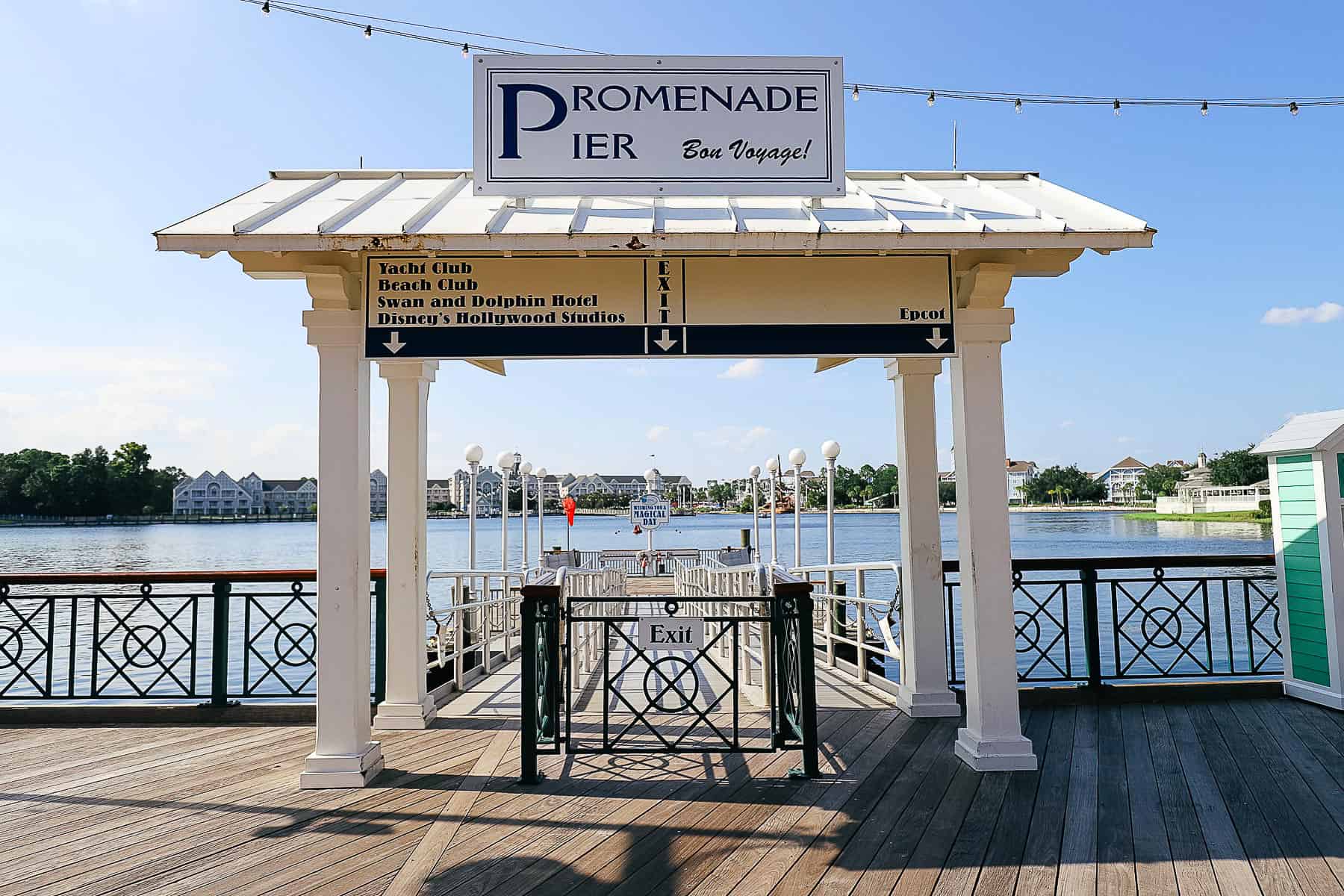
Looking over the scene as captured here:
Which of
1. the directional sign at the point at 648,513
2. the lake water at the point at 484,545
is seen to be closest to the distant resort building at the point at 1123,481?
the lake water at the point at 484,545

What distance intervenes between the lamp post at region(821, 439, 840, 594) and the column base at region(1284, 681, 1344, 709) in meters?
3.37

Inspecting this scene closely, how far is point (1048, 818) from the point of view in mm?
3541

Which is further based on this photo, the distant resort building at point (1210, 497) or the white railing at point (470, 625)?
the distant resort building at point (1210, 497)

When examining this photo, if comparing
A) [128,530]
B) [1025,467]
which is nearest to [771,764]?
[1025,467]

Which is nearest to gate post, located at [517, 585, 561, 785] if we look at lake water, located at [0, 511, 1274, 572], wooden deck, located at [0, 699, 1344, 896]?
wooden deck, located at [0, 699, 1344, 896]

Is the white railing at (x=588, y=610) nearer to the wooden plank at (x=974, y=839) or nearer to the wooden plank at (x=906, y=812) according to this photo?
the wooden plank at (x=906, y=812)

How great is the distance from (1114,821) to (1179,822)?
0.90 ft

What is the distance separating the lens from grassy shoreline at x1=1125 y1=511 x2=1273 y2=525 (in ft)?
157

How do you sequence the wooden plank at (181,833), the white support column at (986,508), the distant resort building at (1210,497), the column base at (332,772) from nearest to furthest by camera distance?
1. the wooden plank at (181,833)
2. the column base at (332,772)
3. the white support column at (986,508)
4. the distant resort building at (1210,497)

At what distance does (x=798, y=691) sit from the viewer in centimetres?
427

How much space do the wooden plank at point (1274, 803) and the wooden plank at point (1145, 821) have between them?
300 mm

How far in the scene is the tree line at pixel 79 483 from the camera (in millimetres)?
60062

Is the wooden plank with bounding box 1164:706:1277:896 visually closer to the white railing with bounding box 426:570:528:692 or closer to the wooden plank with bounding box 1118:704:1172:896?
the wooden plank with bounding box 1118:704:1172:896

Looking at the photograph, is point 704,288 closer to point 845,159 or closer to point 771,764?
point 845,159
